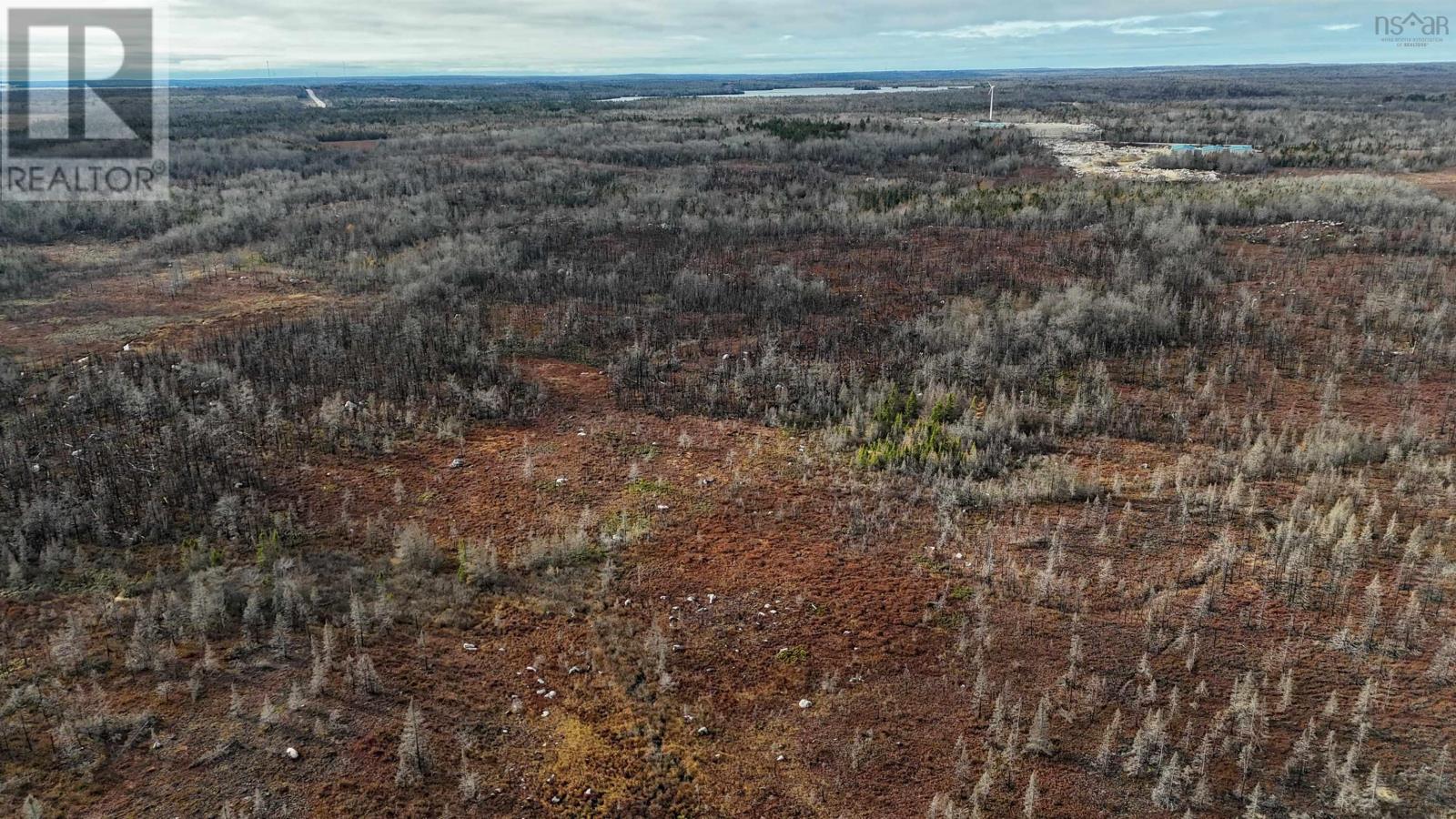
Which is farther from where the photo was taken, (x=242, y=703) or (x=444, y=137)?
(x=444, y=137)

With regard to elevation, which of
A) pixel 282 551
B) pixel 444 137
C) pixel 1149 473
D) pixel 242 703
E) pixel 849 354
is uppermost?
pixel 444 137

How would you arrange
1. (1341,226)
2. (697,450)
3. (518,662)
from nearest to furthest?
1. (518,662)
2. (697,450)
3. (1341,226)

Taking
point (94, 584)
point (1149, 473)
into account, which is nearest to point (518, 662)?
point (94, 584)

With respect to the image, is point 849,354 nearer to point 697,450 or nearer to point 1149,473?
point 697,450

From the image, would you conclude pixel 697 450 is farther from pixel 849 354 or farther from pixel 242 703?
pixel 242 703

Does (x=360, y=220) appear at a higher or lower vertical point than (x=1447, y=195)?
lower

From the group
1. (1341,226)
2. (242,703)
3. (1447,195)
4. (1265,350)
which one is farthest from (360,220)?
(1447,195)

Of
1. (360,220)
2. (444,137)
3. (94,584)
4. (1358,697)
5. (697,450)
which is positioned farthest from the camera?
(444,137)
